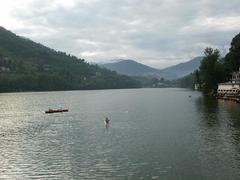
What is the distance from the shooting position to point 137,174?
1770 inches

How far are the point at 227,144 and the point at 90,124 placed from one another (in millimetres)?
42091

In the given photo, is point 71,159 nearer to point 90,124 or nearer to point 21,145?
point 21,145

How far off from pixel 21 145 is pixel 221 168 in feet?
110

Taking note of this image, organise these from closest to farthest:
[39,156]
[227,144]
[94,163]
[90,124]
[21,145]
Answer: [94,163] → [39,156] → [227,144] → [21,145] → [90,124]

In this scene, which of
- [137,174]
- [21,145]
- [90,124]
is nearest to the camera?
[137,174]

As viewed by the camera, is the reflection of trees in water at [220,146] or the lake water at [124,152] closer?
the lake water at [124,152]

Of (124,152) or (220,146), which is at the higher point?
(124,152)

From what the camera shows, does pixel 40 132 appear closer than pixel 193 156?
No

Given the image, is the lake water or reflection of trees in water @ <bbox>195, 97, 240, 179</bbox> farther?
reflection of trees in water @ <bbox>195, 97, 240, 179</bbox>

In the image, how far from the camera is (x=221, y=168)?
46.8 m

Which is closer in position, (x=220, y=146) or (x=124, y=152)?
(x=124, y=152)

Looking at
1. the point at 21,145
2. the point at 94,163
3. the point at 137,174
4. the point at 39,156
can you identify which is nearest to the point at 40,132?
the point at 21,145

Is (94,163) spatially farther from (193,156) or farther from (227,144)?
(227,144)

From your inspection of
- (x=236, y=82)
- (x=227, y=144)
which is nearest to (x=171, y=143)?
(x=227, y=144)
